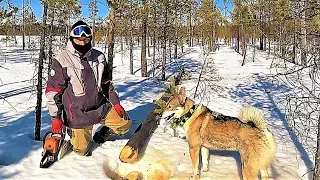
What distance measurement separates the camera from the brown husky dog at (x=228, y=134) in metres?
4.32

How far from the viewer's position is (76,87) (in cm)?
518

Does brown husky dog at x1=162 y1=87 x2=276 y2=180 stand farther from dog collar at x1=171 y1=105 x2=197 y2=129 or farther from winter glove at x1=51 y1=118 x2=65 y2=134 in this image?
winter glove at x1=51 y1=118 x2=65 y2=134

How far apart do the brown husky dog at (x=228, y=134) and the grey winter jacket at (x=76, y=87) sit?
4.05 feet

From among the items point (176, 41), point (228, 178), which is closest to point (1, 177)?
point (228, 178)

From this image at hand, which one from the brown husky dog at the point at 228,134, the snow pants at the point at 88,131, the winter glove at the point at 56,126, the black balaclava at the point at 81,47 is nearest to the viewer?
the brown husky dog at the point at 228,134

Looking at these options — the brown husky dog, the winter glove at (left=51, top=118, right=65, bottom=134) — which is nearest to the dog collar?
the brown husky dog

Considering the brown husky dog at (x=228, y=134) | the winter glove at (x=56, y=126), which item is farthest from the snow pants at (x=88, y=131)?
the brown husky dog at (x=228, y=134)

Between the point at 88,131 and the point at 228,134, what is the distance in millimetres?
2367

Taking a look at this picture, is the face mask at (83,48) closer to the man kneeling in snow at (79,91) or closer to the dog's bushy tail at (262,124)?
the man kneeling in snow at (79,91)

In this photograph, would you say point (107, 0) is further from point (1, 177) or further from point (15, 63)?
point (15, 63)

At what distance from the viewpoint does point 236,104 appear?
42.8ft

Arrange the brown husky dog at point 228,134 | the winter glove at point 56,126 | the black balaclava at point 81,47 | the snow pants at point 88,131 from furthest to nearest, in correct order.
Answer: the snow pants at point 88,131
the black balaclava at point 81,47
the winter glove at point 56,126
the brown husky dog at point 228,134

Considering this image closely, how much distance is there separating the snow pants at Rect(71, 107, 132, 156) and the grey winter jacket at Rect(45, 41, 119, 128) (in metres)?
0.14

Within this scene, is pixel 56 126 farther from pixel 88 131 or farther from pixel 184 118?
pixel 184 118
